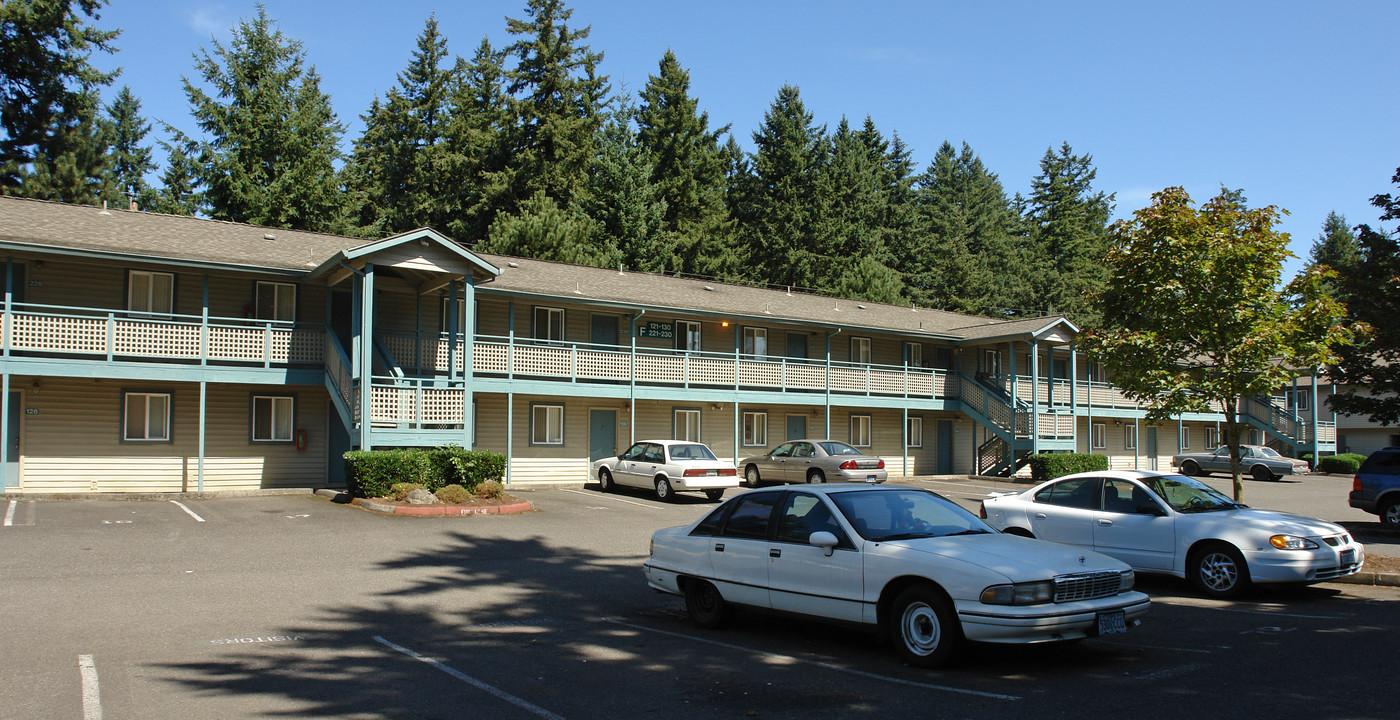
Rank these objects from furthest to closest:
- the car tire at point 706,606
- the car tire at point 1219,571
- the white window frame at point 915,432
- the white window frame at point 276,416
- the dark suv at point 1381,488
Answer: the white window frame at point 915,432 → the white window frame at point 276,416 → the dark suv at point 1381,488 → the car tire at point 1219,571 → the car tire at point 706,606

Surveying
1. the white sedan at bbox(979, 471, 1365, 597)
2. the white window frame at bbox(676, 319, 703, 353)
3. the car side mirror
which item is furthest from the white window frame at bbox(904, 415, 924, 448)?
the car side mirror

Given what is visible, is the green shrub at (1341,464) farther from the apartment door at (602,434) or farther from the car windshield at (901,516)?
the car windshield at (901,516)

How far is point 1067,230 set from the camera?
75.6 m

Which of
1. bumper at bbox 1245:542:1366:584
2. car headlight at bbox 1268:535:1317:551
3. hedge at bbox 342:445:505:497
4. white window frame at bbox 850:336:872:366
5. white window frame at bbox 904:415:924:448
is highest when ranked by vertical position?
white window frame at bbox 850:336:872:366

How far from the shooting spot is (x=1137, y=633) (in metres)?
9.26

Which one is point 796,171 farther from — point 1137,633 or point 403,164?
point 1137,633

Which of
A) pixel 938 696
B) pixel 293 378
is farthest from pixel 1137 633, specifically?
pixel 293 378

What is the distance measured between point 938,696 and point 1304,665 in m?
3.34

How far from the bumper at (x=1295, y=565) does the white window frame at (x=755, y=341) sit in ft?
70.0

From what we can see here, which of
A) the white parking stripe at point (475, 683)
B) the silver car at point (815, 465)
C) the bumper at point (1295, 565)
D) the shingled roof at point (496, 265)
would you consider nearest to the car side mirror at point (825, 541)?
the white parking stripe at point (475, 683)

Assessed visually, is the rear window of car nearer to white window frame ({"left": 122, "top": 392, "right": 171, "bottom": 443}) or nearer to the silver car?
the silver car

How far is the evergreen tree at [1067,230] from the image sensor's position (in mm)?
68875

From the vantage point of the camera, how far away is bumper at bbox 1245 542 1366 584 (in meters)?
10.7

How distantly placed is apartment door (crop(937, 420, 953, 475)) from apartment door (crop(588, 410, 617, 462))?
1431 centimetres
